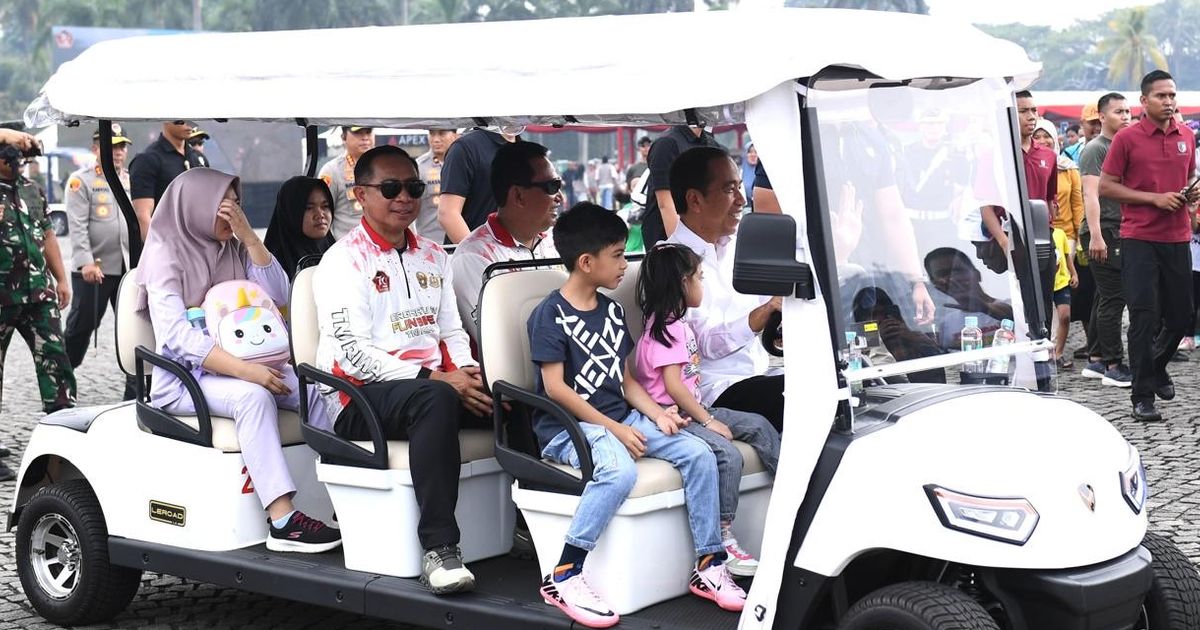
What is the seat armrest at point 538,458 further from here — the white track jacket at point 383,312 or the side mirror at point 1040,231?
the side mirror at point 1040,231

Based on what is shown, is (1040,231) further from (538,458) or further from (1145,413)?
(1145,413)

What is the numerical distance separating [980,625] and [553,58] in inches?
63.9

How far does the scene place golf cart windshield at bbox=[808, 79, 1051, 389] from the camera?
3.72 meters

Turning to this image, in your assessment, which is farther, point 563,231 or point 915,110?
point 563,231

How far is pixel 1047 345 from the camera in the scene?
4.14 meters

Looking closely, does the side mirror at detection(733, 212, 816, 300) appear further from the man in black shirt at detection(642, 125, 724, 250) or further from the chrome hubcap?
the man in black shirt at detection(642, 125, 724, 250)

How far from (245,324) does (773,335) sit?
1675 millimetres

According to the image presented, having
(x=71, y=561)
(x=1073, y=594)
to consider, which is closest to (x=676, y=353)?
(x=1073, y=594)

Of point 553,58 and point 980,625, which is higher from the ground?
point 553,58

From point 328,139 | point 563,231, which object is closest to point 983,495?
point 563,231

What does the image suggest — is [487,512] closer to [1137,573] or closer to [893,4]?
[1137,573]

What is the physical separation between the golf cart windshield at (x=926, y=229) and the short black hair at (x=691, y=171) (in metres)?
0.86

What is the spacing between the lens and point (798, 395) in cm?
364

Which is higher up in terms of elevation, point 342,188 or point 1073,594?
point 342,188
